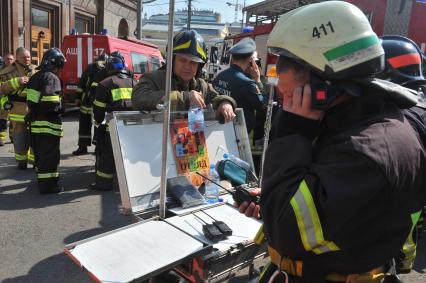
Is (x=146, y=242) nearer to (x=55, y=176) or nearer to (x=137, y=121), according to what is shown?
(x=137, y=121)

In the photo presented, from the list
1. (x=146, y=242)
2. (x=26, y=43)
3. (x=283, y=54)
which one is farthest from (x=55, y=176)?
(x=26, y=43)

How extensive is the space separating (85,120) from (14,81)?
1.50 m

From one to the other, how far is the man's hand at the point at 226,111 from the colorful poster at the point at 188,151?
0.73 ft

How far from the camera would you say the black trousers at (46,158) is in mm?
4949

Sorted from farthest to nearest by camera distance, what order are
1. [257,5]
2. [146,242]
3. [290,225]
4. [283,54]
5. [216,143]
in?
[257,5]
[216,143]
[146,242]
[283,54]
[290,225]

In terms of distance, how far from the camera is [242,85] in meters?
3.88

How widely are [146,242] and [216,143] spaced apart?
3.84ft

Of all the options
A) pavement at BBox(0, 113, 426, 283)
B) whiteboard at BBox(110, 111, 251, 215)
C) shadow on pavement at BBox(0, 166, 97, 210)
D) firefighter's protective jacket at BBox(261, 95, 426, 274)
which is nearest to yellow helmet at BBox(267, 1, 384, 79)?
firefighter's protective jacket at BBox(261, 95, 426, 274)

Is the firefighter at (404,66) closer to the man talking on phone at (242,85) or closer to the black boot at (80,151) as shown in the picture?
the man talking on phone at (242,85)

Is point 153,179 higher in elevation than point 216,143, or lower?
lower

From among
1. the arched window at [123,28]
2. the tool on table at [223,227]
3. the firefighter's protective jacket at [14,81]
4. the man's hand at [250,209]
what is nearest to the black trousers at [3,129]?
the firefighter's protective jacket at [14,81]

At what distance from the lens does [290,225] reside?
3.30ft

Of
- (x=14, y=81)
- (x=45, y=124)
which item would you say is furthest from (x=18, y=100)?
(x=45, y=124)

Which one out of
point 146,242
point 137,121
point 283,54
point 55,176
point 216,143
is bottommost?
point 55,176
